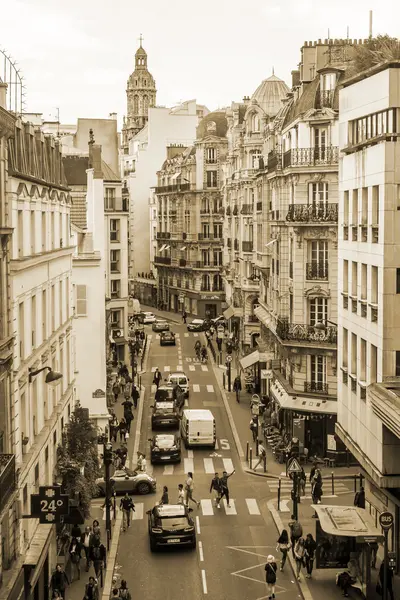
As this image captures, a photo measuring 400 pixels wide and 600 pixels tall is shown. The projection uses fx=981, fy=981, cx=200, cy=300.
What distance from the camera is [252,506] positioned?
38.9 metres

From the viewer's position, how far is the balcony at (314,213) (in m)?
46.7

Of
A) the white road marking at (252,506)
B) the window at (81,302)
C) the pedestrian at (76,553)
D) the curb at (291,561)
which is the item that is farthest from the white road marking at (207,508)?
the window at (81,302)

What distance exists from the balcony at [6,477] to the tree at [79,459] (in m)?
9.87

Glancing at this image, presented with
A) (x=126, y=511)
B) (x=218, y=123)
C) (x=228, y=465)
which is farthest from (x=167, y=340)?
(x=126, y=511)

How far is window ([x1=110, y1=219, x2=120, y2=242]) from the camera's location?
73.4 metres

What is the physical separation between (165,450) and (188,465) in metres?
1.30

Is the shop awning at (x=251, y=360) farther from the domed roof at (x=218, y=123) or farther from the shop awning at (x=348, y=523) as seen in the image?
the domed roof at (x=218, y=123)

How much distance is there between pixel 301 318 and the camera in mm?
48219

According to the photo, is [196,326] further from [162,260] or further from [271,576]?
[271,576]

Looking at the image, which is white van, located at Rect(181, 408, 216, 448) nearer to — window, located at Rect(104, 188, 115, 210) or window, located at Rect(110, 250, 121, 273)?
window, located at Rect(110, 250, 121, 273)

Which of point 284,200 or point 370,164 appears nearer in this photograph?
point 370,164

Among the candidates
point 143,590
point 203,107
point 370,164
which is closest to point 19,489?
point 143,590

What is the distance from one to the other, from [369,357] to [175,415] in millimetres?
23112

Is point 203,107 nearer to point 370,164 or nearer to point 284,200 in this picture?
point 284,200
